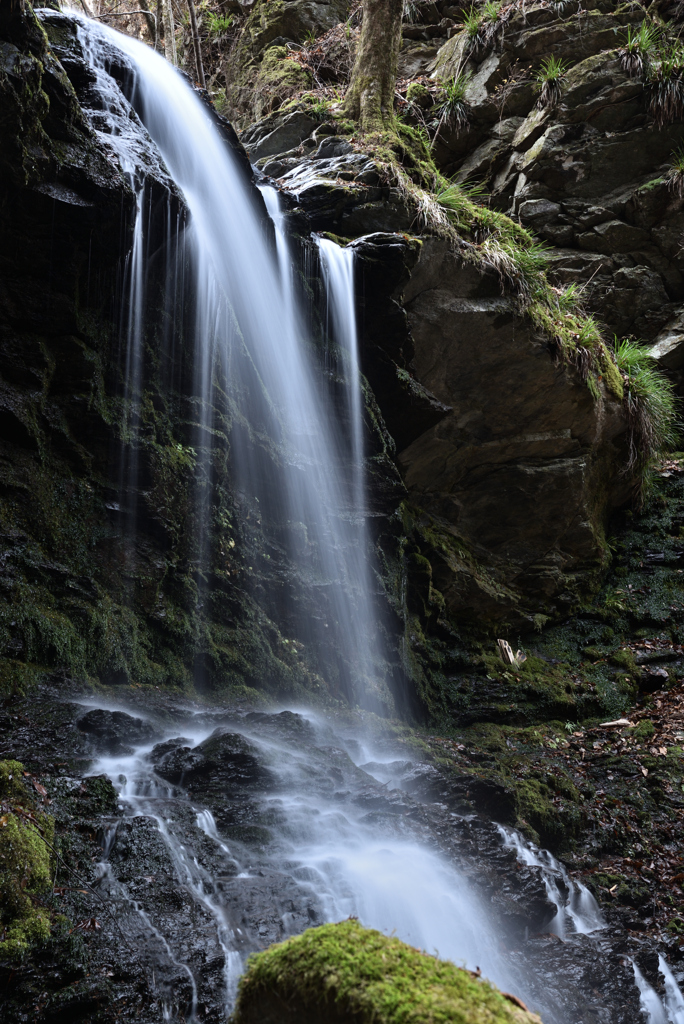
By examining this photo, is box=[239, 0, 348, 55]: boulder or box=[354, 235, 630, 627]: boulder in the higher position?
box=[239, 0, 348, 55]: boulder

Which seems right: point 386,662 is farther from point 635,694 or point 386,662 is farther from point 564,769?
point 635,694

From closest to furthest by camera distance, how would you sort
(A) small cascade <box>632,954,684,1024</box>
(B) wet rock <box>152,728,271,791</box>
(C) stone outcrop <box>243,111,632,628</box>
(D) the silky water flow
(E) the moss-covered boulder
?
(E) the moss-covered boulder
(D) the silky water flow
(A) small cascade <box>632,954,684,1024</box>
(B) wet rock <box>152,728,271,791</box>
(C) stone outcrop <box>243,111,632,628</box>

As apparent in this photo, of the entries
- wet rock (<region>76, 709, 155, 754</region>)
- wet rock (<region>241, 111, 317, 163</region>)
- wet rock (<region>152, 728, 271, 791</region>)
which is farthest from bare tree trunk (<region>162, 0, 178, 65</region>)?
wet rock (<region>152, 728, 271, 791</region>)

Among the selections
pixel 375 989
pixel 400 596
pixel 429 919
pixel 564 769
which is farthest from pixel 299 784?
pixel 400 596

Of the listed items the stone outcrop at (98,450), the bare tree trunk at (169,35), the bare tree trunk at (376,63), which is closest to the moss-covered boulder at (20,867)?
the stone outcrop at (98,450)

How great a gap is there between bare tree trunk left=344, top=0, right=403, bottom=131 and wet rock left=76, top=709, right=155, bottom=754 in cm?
947

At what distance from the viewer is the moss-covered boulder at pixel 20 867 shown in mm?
2379

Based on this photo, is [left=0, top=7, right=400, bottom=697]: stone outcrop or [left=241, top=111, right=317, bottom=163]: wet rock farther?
[left=241, top=111, right=317, bottom=163]: wet rock

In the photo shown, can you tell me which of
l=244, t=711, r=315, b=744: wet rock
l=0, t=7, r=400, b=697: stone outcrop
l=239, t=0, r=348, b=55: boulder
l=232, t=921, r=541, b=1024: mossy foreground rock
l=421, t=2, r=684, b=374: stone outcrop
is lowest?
l=244, t=711, r=315, b=744: wet rock

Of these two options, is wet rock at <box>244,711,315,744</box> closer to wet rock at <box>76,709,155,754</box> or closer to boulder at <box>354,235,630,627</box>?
wet rock at <box>76,709,155,754</box>

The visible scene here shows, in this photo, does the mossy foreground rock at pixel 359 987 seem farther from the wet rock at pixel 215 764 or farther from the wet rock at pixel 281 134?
the wet rock at pixel 281 134

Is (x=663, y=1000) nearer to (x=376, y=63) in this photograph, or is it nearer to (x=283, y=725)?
(x=283, y=725)

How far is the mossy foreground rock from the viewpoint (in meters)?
1.28

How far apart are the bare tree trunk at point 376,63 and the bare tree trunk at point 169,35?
6.03 metres
